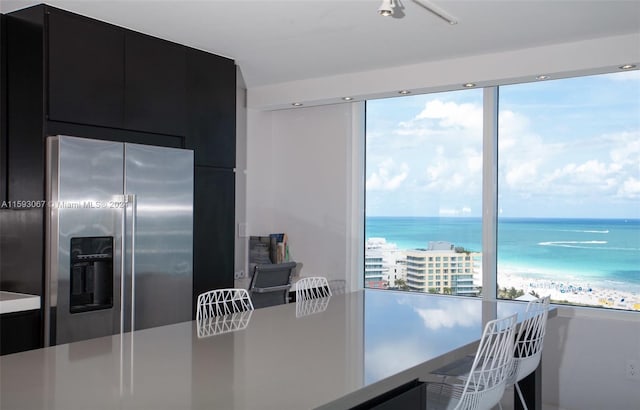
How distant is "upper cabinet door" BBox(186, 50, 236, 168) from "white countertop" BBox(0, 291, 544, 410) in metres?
1.80

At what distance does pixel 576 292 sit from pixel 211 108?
295 centimetres

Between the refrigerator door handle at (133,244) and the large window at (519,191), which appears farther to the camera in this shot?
the large window at (519,191)

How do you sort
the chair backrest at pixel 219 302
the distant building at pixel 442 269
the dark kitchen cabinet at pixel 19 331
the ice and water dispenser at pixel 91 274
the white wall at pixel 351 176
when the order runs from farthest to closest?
the distant building at pixel 442 269 → the white wall at pixel 351 176 → the ice and water dispenser at pixel 91 274 → the dark kitchen cabinet at pixel 19 331 → the chair backrest at pixel 219 302

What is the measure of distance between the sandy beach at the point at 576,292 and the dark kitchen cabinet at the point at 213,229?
6.94 feet

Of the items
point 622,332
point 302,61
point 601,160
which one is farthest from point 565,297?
point 302,61

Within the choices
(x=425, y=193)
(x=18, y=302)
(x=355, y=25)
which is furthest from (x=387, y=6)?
(x=425, y=193)

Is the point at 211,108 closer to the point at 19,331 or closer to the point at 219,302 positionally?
the point at 219,302

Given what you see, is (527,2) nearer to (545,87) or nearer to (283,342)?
(545,87)

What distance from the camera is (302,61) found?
444 centimetres

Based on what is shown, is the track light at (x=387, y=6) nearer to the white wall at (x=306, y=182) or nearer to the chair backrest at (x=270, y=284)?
the chair backrest at (x=270, y=284)

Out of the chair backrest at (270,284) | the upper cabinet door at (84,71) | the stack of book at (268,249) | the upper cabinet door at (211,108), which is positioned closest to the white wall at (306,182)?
the stack of book at (268,249)

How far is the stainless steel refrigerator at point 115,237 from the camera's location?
3.25 meters

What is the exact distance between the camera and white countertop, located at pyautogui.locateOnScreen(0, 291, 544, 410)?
1.55m

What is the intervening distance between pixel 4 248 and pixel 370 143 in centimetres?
308
